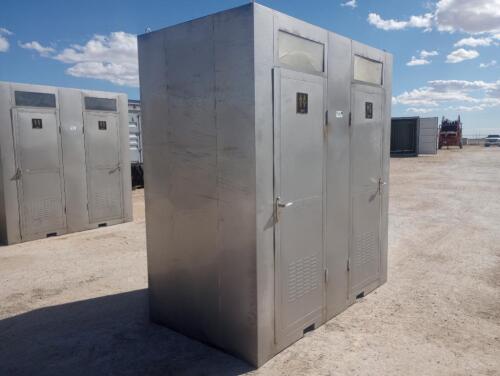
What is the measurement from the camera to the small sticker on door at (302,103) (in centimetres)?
323

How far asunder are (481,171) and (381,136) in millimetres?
15451

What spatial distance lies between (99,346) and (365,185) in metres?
3.01

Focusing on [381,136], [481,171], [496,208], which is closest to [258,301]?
[381,136]

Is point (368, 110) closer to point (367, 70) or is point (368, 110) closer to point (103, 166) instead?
point (367, 70)

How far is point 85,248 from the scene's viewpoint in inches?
256

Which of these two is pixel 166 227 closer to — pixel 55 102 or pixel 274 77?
pixel 274 77

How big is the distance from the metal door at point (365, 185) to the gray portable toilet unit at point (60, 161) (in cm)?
547

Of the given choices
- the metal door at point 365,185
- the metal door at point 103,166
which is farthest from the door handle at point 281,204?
the metal door at point 103,166

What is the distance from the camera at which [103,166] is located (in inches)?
311

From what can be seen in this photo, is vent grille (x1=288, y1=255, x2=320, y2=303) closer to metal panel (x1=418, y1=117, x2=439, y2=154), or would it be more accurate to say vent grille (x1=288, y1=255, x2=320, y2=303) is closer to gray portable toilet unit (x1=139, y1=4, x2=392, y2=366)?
gray portable toilet unit (x1=139, y1=4, x2=392, y2=366)

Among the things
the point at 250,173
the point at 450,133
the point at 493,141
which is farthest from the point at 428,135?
the point at 250,173

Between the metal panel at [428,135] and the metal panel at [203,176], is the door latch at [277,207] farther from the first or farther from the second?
the metal panel at [428,135]

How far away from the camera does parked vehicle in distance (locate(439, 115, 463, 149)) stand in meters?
A: 34.2

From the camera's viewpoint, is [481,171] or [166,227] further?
[481,171]
